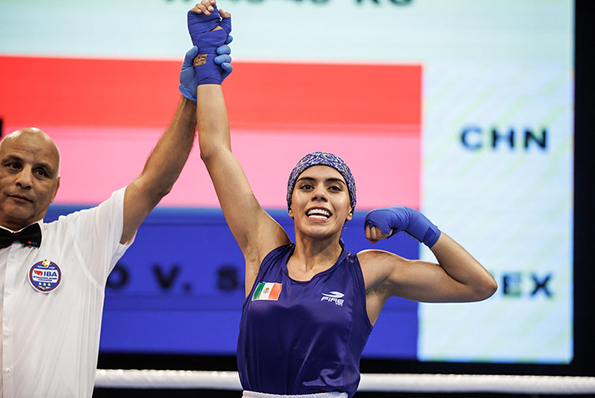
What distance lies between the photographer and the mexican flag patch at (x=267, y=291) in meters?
1.88

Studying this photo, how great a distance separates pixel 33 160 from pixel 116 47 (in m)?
1.28

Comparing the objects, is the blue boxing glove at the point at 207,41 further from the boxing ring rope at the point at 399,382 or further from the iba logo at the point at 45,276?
the boxing ring rope at the point at 399,382

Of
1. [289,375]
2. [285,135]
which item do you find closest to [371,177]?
[285,135]

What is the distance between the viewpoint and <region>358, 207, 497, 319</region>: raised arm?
1979 mm

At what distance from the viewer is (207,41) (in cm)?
217

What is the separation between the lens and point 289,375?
1.83m

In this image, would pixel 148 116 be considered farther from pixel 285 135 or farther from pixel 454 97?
pixel 454 97

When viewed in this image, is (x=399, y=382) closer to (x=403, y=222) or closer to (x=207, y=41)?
(x=403, y=222)

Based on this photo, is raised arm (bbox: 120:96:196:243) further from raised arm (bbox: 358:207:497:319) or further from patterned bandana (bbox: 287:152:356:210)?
raised arm (bbox: 358:207:497:319)

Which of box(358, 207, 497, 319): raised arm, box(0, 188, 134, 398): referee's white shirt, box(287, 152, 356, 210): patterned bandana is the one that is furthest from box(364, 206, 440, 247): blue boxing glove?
box(0, 188, 134, 398): referee's white shirt
